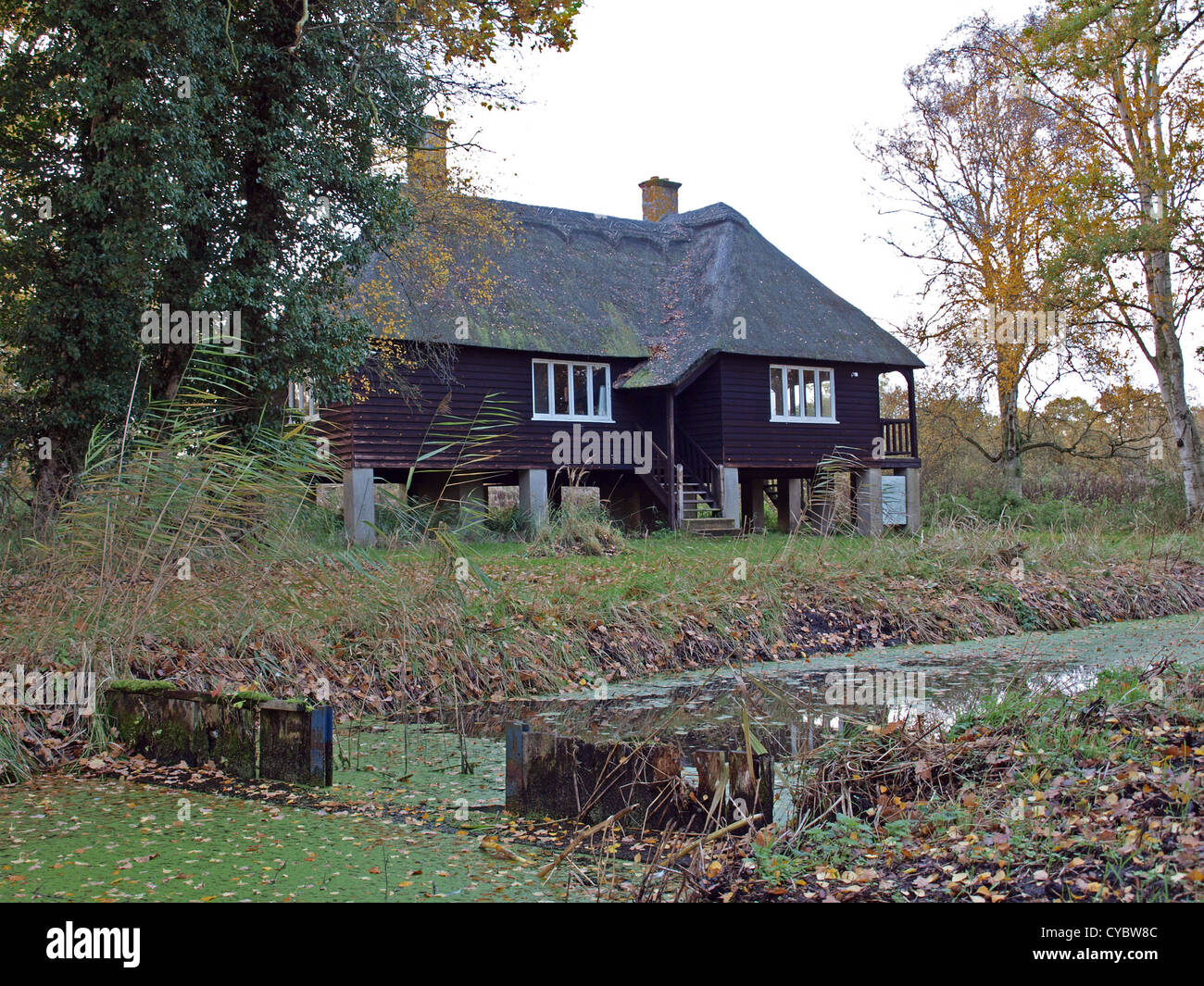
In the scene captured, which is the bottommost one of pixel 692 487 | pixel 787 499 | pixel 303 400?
pixel 787 499

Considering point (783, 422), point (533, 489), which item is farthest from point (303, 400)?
point (783, 422)

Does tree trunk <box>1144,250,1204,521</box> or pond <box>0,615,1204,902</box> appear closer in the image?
pond <box>0,615,1204,902</box>

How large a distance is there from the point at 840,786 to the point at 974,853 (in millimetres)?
1002

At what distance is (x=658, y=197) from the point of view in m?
28.2

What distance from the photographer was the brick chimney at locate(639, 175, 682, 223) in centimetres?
2811

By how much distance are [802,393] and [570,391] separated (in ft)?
18.2

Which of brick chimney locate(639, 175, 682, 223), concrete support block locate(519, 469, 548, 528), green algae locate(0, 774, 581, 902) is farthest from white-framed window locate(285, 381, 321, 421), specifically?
brick chimney locate(639, 175, 682, 223)

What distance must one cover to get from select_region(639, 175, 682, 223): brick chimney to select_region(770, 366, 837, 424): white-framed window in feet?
22.0

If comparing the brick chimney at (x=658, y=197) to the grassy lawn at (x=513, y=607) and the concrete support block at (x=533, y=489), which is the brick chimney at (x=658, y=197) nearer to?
the concrete support block at (x=533, y=489)

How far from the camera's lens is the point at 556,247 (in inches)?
941

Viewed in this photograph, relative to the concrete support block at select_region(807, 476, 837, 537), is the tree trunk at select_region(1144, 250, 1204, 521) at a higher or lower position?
higher

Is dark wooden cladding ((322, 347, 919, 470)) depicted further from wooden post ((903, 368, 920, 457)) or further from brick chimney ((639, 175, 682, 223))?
brick chimney ((639, 175, 682, 223))

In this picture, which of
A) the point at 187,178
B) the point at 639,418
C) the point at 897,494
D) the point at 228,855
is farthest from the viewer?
the point at 897,494

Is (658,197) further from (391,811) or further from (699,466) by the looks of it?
(391,811)
